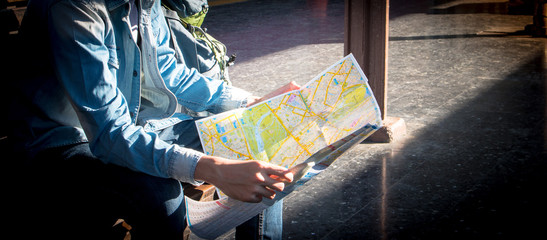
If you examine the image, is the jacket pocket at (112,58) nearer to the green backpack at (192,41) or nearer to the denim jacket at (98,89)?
the denim jacket at (98,89)

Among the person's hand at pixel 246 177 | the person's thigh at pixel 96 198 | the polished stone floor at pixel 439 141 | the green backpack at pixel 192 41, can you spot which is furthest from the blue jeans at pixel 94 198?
the polished stone floor at pixel 439 141

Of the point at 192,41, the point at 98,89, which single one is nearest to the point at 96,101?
the point at 98,89

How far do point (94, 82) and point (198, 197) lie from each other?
19.5 inches

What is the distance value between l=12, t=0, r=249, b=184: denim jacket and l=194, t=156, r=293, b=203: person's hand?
5 centimetres

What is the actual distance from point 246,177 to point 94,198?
0.41 m

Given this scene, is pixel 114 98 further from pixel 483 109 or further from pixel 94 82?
pixel 483 109

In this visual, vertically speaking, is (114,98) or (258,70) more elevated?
(114,98)

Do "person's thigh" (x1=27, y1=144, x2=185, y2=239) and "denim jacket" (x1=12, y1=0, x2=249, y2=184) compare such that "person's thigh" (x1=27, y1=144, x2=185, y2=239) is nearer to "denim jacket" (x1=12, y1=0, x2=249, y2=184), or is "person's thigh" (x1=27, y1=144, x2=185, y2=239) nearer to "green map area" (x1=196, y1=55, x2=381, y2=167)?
"denim jacket" (x1=12, y1=0, x2=249, y2=184)

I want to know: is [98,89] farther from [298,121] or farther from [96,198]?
[298,121]

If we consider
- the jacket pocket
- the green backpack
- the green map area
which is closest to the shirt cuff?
the green map area

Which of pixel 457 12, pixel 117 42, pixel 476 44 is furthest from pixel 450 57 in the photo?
pixel 117 42

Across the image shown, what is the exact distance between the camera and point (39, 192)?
4.61 feet

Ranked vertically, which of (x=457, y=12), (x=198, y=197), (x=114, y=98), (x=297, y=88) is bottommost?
(x=457, y=12)

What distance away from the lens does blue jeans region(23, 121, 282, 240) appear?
1279 millimetres
